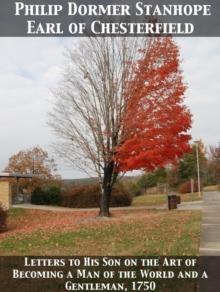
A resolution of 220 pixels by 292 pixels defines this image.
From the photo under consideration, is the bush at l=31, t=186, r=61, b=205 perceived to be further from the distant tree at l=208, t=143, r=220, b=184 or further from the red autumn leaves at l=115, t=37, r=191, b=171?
the distant tree at l=208, t=143, r=220, b=184

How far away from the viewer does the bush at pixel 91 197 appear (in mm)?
33531

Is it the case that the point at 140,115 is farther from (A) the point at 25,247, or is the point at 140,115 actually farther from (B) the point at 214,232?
(A) the point at 25,247

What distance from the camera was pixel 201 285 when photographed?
7457mm

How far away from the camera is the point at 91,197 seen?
111 feet

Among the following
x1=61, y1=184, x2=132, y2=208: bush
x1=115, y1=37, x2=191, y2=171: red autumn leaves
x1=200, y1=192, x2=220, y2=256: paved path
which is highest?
x1=115, y1=37, x2=191, y2=171: red autumn leaves

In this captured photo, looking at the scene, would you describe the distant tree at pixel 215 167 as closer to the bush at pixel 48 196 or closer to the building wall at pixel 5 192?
the bush at pixel 48 196

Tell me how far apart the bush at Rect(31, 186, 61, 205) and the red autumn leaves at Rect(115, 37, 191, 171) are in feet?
46.0

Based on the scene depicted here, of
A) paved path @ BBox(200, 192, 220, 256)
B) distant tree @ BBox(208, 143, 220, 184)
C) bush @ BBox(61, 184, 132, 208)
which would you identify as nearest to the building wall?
bush @ BBox(61, 184, 132, 208)

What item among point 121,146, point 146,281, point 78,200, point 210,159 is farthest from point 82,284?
point 210,159

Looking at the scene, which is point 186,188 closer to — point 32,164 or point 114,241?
point 32,164

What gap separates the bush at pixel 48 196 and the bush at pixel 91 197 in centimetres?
106

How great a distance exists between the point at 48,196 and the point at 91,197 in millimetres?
3713

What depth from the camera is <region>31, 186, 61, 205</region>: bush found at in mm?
35781

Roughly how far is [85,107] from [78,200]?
1203 cm
